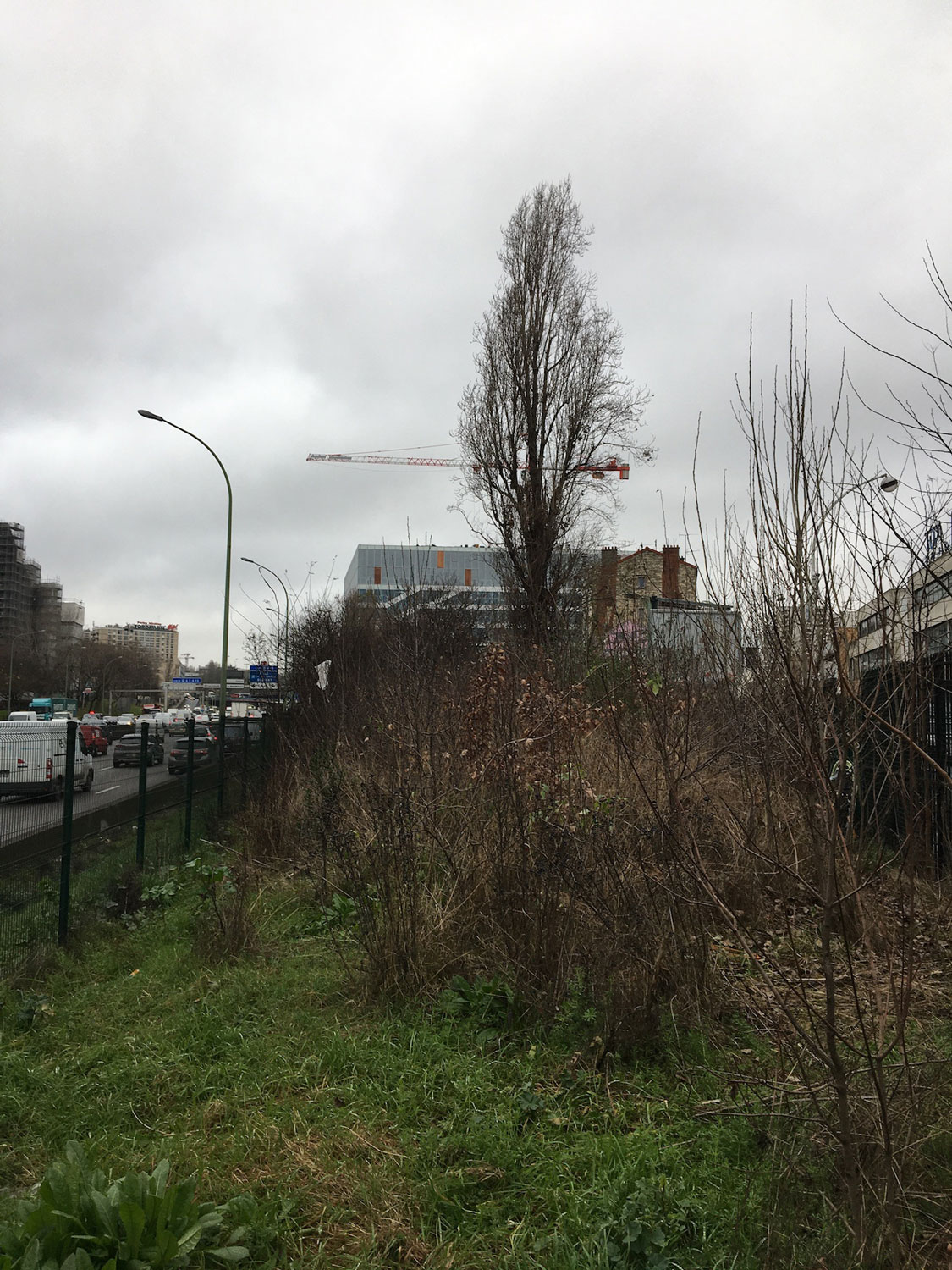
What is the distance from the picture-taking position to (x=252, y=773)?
13852mm

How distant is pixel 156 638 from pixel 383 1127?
192m

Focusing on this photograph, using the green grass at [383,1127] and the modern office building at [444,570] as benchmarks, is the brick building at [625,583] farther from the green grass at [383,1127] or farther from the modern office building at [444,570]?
the green grass at [383,1127]

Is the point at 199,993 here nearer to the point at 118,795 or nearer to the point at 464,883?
the point at 464,883

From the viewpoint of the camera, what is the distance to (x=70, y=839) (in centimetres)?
660

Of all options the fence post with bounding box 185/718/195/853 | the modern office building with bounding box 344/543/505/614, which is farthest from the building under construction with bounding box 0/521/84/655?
the fence post with bounding box 185/718/195/853

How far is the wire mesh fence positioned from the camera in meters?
6.28

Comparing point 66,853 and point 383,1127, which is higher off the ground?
point 66,853

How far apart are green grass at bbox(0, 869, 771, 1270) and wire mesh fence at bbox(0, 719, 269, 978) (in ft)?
3.52

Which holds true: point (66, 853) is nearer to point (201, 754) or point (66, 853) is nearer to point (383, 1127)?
point (383, 1127)

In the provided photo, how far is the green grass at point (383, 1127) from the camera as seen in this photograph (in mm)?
2920

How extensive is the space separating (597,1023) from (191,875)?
229 inches

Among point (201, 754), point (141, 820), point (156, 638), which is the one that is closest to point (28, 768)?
point (141, 820)

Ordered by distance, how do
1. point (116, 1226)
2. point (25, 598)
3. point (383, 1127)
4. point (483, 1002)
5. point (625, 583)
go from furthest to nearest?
point (25, 598) → point (625, 583) → point (483, 1002) → point (383, 1127) → point (116, 1226)

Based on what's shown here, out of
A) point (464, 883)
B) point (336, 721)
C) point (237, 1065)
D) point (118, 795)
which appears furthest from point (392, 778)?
point (336, 721)
